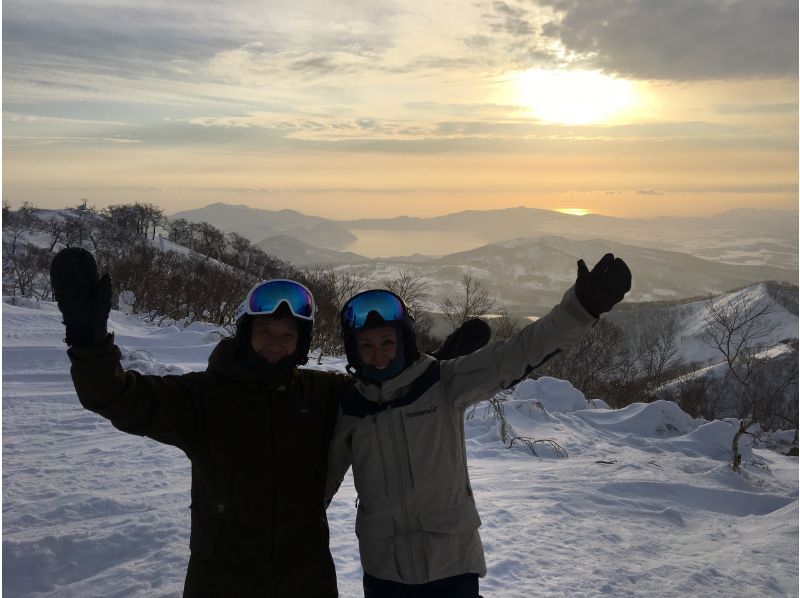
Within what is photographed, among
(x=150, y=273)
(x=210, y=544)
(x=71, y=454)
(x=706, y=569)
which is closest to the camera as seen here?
(x=210, y=544)

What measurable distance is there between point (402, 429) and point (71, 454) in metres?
5.86

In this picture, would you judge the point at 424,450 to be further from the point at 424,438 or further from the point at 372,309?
the point at 372,309

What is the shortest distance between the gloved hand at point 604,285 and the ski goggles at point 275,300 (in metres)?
1.24

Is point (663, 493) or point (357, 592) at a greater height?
point (357, 592)

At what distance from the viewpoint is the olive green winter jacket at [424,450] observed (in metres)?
2.49

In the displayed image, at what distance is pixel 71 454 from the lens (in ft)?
22.1

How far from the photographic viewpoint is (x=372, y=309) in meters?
2.67

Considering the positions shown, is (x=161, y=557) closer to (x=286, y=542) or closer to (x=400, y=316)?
(x=286, y=542)

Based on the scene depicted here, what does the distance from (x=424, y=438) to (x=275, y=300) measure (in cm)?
91

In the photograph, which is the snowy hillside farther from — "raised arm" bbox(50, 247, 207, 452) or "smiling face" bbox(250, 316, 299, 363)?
"raised arm" bbox(50, 247, 207, 452)

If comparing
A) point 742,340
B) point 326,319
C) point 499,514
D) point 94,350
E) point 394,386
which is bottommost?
point 499,514

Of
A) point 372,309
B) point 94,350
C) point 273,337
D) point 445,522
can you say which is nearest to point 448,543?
point 445,522

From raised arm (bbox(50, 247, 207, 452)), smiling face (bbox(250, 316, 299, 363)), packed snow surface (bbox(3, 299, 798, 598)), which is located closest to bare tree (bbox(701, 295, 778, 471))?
packed snow surface (bbox(3, 299, 798, 598))

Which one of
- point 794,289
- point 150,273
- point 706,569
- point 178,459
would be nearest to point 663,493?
point 706,569
